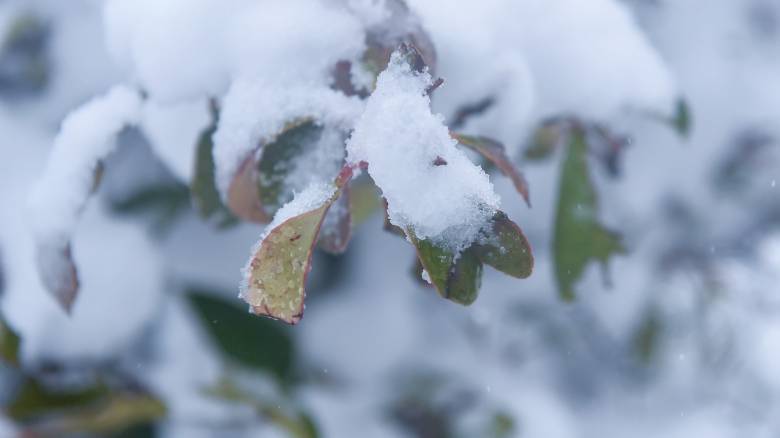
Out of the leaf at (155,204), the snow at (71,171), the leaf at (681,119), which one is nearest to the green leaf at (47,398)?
the leaf at (155,204)

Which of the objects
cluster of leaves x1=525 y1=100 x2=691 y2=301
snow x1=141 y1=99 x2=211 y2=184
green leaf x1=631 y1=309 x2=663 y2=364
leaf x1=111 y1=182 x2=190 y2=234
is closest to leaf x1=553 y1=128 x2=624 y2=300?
cluster of leaves x1=525 y1=100 x2=691 y2=301

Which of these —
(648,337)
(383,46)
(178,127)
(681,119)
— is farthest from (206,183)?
(648,337)

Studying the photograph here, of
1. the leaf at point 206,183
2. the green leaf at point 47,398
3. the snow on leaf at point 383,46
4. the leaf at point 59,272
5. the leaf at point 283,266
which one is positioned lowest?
the green leaf at point 47,398

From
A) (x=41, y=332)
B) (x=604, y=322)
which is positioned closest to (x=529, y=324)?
(x=604, y=322)

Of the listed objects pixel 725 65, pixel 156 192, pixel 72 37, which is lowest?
pixel 156 192

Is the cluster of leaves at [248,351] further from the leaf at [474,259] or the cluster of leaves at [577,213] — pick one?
the leaf at [474,259]

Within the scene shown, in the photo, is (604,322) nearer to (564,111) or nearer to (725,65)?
(725,65)

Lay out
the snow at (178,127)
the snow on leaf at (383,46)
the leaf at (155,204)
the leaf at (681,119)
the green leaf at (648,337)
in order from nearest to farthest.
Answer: the snow on leaf at (383,46) < the snow at (178,127) < the leaf at (681,119) < the leaf at (155,204) < the green leaf at (648,337)
